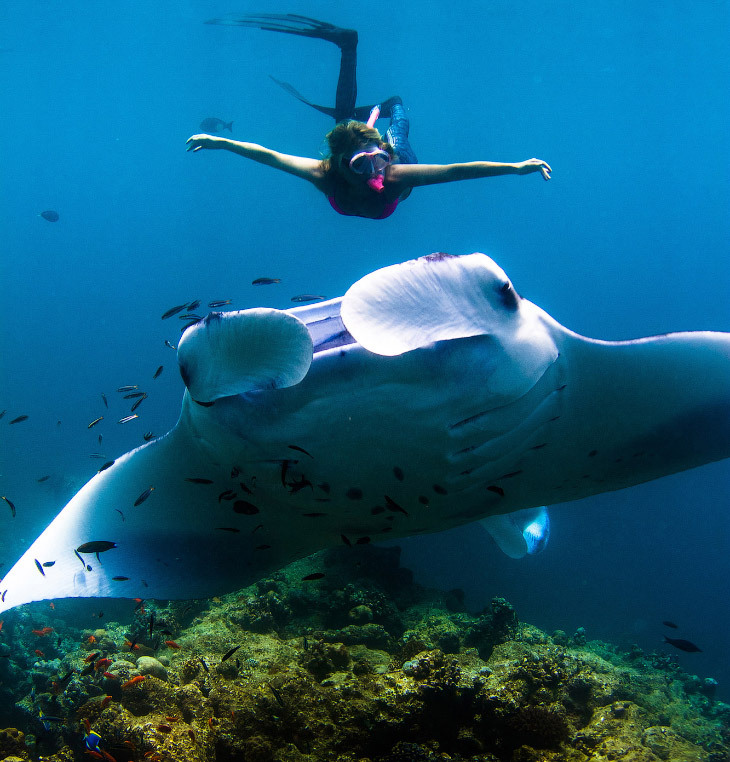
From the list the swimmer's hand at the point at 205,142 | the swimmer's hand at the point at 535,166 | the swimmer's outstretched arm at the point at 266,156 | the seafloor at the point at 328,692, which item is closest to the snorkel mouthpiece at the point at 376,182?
the swimmer's outstretched arm at the point at 266,156

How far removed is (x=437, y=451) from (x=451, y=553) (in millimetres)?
20971

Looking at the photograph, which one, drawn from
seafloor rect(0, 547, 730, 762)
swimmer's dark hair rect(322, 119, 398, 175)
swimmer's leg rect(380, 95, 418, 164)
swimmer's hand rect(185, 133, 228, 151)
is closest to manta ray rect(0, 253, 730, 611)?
seafloor rect(0, 547, 730, 762)

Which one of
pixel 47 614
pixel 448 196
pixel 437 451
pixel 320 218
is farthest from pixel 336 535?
pixel 320 218

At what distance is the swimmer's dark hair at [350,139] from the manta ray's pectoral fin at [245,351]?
9.60 feet

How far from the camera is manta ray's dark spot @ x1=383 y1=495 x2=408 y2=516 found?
1.70m

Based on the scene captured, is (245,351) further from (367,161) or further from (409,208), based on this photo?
(409,208)

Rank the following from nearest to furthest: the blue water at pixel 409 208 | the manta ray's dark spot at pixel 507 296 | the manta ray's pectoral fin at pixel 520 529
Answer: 1. the manta ray's dark spot at pixel 507 296
2. the manta ray's pectoral fin at pixel 520 529
3. the blue water at pixel 409 208

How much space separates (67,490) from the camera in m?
20.7

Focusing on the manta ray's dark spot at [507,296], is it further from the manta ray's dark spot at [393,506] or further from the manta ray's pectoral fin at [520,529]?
the manta ray's pectoral fin at [520,529]

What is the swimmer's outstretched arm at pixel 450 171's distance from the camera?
348 centimetres

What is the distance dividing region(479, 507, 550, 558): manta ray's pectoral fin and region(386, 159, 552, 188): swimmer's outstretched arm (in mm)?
2562

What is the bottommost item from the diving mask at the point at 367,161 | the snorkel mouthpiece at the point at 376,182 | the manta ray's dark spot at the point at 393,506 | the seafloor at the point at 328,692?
the seafloor at the point at 328,692

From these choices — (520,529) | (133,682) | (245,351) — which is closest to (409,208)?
(520,529)

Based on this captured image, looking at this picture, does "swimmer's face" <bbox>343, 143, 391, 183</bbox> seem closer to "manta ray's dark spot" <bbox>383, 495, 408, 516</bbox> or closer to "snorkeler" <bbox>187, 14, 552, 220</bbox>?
"snorkeler" <bbox>187, 14, 552, 220</bbox>
